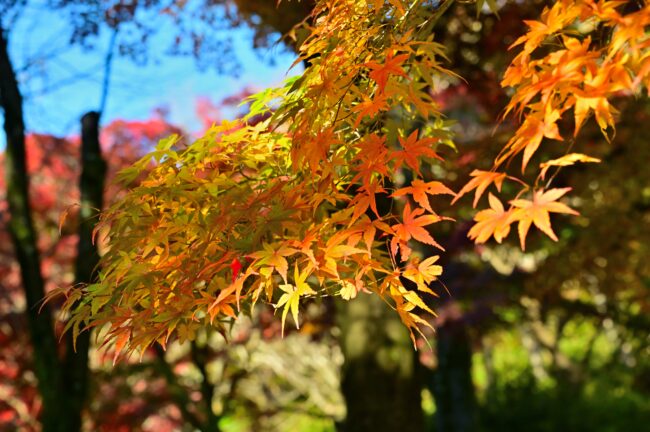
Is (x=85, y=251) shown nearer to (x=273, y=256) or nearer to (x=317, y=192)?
(x=317, y=192)

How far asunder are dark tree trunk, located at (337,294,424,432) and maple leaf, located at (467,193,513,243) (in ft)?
11.8

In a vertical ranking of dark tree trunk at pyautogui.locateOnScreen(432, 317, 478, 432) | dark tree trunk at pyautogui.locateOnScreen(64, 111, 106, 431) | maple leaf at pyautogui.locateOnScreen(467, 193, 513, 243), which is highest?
maple leaf at pyautogui.locateOnScreen(467, 193, 513, 243)

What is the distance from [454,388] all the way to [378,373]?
4.74m

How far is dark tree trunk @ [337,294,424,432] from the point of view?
552 cm

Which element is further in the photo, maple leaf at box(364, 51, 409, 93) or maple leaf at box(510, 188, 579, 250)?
maple leaf at box(364, 51, 409, 93)

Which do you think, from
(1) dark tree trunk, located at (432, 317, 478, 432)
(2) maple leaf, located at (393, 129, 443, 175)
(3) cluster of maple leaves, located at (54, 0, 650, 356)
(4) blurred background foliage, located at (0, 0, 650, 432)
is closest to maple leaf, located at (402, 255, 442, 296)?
(3) cluster of maple leaves, located at (54, 0, 650, 356)

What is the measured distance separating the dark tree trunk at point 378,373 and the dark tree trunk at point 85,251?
192 cm

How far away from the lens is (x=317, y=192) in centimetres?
266

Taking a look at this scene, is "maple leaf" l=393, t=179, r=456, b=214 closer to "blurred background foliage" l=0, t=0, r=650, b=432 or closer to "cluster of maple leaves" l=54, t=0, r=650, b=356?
"cluster of maple leaves" l=54, t=0, r=650, b=356

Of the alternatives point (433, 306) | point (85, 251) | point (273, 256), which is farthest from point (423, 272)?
point (433, 306)

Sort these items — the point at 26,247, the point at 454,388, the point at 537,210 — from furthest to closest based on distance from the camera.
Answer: the point at 454,388 → the point at 26,247 → the point at 537,210

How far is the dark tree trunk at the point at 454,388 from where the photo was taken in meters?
9.92

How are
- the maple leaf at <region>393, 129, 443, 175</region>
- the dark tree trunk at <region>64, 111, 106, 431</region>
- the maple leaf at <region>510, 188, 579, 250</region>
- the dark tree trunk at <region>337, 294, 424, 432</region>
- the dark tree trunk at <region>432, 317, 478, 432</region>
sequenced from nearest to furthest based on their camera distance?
the maple leaf at <region>510, 188, 579, 250</region> → the maple leaf at <region>393, 129, 443, 175</region> → the dark tree trunk at <region>64, 111, 106, 431</region> → the dark tree trunk at <region>337, 294, 424, 432</region> → the dark tree trunk at <region>432, 317, 478, 432</region>

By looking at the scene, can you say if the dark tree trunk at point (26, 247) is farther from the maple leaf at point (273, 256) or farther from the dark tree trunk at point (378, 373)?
the maple leaf at point (273, 256)
